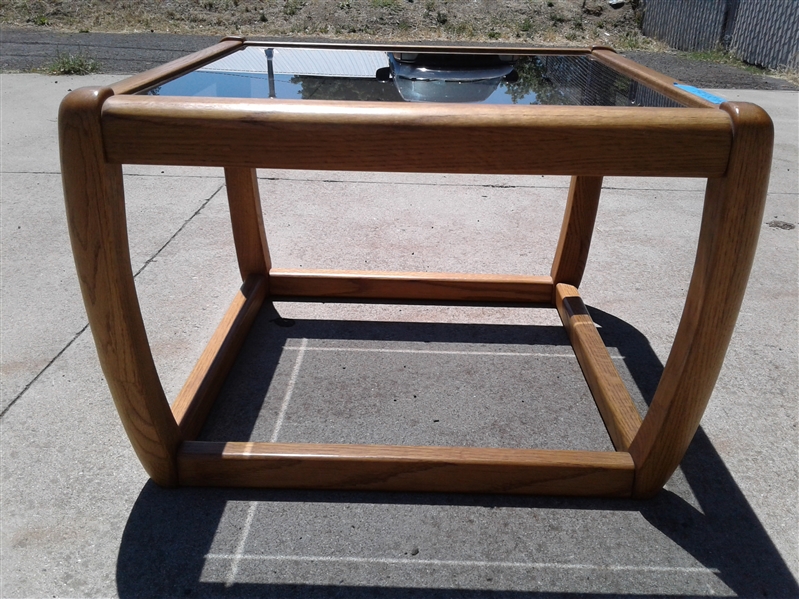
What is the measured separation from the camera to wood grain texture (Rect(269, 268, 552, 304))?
Result: 2.36m

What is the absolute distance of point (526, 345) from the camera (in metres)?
2.14

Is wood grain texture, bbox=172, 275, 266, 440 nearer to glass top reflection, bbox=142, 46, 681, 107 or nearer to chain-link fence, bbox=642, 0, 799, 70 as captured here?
glass top reflection, bbox=142, 46, 681, 107

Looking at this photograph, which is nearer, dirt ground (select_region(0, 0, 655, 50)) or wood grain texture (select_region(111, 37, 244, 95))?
wood grain texture (select_region(111, 37, 244, 95))

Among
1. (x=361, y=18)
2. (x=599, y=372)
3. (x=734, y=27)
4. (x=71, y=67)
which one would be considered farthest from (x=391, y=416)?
(x=361, y=18)

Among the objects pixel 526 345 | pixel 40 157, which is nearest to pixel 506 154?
pixel 526 345

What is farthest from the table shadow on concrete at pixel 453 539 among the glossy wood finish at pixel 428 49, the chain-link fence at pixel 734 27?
the chain-link fence at pixel 734 27

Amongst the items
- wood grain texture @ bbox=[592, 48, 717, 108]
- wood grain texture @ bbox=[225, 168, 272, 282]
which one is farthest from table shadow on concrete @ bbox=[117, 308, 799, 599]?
wood grain texture @ bbox=[225, 168, 272, 282]

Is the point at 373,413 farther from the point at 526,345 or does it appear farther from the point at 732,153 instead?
the point at 732,153

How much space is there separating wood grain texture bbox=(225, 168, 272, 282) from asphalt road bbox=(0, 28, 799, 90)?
4.88 m

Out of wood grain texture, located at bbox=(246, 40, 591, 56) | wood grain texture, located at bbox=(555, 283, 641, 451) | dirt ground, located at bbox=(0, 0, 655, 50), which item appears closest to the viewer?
wood grain texture, located at bbox=(555, 283, 641, 451)

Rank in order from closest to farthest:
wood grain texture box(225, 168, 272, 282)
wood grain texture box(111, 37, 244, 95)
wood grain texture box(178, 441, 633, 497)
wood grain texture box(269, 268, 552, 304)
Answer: wood grain texture box(111, 37, 244, 95) < wood grain texture box(178, 441, 633, 497) < wood grain texture box(225, 168, 272, 282) < wood grain texture box(269, 268, 552, 304)

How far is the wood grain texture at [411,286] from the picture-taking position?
236 centimetres

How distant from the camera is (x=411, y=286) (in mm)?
2363

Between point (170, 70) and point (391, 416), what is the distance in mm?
949
